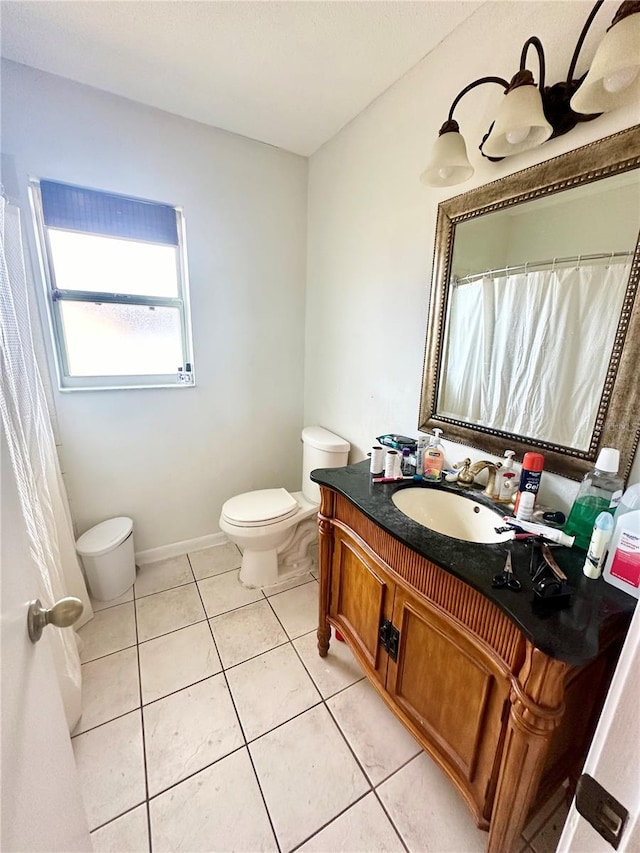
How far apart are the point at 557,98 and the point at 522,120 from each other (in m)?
0.17

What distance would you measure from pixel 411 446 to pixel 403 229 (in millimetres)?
941

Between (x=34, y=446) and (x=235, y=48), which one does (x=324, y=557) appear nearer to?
(x=34, y=446)

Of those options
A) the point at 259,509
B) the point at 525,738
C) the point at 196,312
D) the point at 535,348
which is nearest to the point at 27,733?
the point at 525,738

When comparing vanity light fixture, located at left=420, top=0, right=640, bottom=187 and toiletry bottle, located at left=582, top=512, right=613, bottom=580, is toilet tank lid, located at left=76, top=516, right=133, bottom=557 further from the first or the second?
vanity light fixture, located at left=420, top=0, right=640, bottom=187

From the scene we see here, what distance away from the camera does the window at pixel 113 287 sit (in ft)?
5.31

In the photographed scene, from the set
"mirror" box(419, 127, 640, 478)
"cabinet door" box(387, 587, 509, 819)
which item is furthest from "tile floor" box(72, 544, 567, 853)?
"mirror" box(419, 127, 640, 478)

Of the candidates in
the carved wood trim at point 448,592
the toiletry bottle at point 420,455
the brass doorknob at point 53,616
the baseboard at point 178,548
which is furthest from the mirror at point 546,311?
the baseboard at point 178,548

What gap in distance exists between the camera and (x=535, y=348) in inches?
42.8

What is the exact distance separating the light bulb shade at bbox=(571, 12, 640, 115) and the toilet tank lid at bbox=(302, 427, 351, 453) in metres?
1.49

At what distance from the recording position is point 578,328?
982 mm

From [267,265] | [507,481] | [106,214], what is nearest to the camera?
[507,481]

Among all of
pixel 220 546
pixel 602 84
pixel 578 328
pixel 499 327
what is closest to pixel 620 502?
pixel 578 328

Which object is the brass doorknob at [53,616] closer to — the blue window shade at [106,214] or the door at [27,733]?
the door at [27,733]

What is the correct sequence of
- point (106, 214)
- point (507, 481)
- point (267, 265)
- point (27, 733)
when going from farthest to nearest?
point (267, 265) < point (106, 214) < point (507, 481) < point (27, 733)
